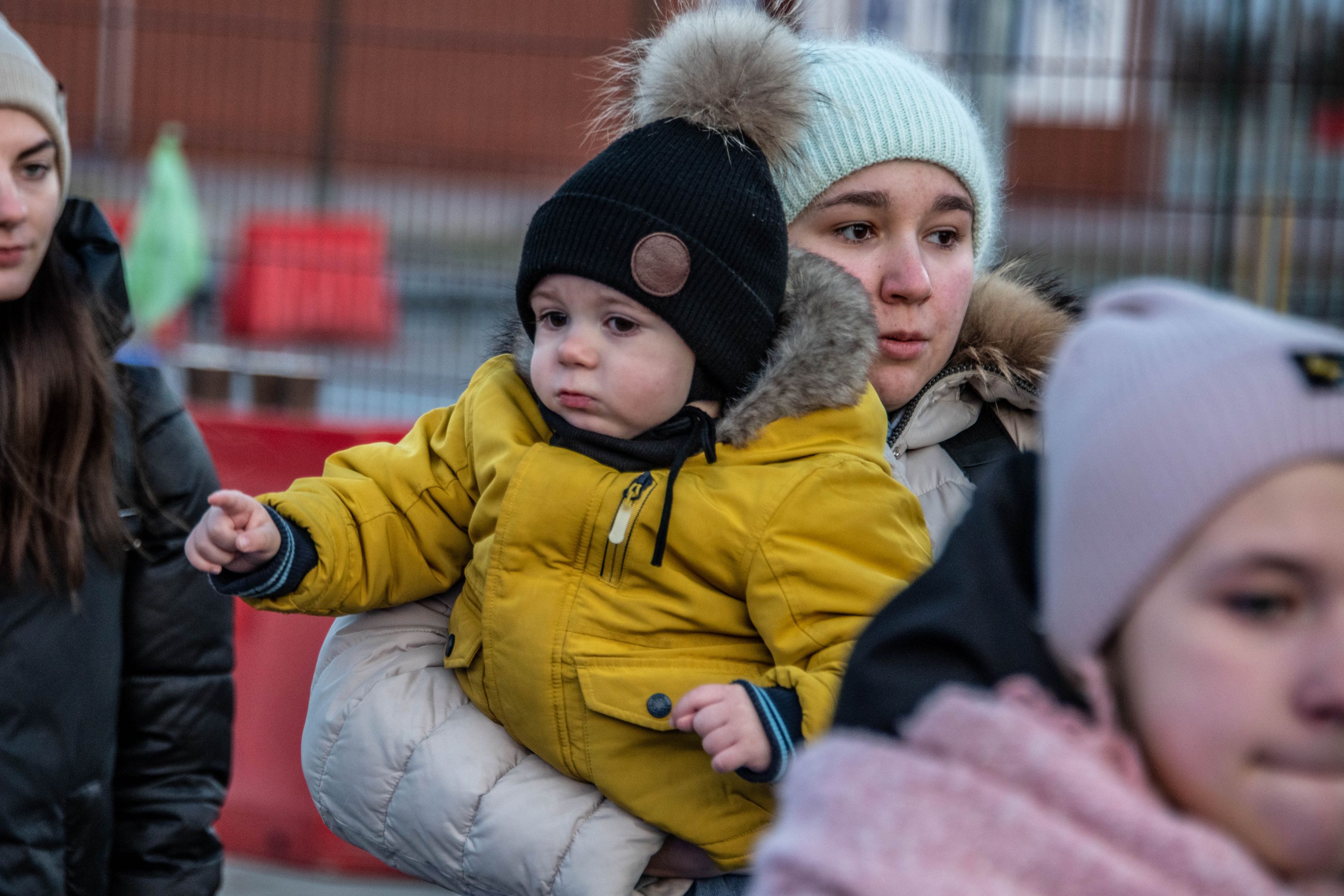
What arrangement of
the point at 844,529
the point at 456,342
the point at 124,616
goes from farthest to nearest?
the point at 456,342 → the point at 124,616 → the point at 844,529

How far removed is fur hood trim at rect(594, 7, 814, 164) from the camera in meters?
2.24

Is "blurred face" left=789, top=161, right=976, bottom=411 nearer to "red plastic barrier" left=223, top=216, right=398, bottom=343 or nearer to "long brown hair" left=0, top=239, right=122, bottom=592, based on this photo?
"long brown hair" left=0, top=239, right=122, bottom=592

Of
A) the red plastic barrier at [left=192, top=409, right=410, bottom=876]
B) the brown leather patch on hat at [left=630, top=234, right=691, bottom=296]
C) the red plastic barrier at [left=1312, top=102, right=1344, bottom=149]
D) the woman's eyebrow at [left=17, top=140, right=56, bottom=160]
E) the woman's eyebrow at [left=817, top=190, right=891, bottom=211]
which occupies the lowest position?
the red plastic barrier at [left=192, top=409, right=410, bottom=876]

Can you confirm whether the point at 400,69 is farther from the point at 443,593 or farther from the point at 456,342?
the point at 443,593

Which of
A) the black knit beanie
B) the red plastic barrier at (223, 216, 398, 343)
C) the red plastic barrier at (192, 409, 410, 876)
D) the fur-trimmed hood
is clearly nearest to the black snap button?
the black knit beanie

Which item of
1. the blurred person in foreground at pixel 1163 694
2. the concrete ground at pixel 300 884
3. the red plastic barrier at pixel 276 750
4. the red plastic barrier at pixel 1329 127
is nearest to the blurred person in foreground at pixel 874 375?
the blurred person in foreground at pixel 1163 694

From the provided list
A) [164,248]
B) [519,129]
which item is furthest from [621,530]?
[519,129]

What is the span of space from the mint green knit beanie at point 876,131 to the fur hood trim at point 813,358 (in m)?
Answer: 0.16

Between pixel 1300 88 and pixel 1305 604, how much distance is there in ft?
23.0

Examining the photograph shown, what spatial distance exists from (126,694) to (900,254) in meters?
1.62

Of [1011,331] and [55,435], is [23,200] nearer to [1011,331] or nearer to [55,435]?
[55,435]

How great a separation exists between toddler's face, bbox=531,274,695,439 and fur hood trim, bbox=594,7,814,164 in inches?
12.0

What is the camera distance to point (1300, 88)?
7.41 m

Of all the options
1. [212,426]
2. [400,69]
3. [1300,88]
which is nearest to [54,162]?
[212,426]
